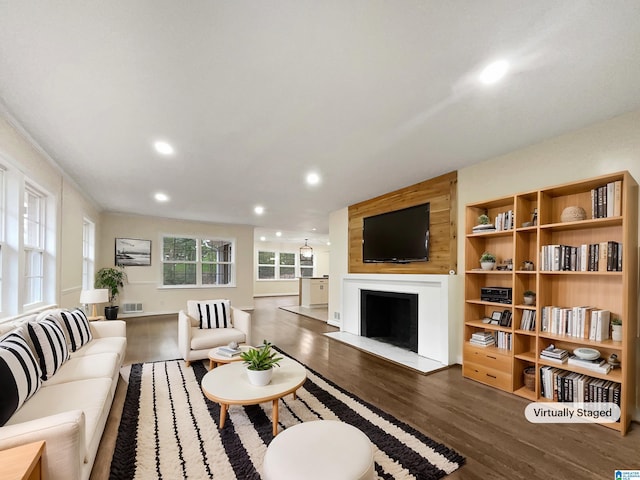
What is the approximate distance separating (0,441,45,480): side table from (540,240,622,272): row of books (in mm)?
3629

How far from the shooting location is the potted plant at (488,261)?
3.20 metres

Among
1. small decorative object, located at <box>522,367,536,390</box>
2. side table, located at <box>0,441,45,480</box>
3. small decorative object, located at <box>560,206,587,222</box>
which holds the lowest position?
small decorative object, located at <box>522,367,536,390</box>

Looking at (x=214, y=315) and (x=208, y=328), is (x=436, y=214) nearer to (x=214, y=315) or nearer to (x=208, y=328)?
(x=214, y=315)

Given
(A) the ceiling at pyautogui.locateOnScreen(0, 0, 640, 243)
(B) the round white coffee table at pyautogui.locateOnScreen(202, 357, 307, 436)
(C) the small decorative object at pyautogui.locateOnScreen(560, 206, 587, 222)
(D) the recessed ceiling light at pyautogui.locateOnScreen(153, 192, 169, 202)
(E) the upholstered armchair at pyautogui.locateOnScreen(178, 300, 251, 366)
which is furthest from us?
(D) the recessed ceiling light at pyautogui.locateOnScreen(153, 192, 169, 202)

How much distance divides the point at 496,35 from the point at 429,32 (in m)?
0.35

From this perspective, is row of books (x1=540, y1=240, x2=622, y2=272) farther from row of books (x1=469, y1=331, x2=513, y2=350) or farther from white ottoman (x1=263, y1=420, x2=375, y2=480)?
white ottoman (x1=263, y1=420, x2=375, y2=480)

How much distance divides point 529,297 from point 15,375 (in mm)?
4006

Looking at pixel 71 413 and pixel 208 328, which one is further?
pixel 208 328

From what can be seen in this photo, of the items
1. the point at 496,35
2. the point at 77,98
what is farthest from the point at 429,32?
the point at 77,98

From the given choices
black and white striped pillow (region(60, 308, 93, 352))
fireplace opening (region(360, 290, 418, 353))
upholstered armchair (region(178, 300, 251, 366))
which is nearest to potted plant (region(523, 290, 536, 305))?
fireplace opening (region(360, 290, 418, 353))

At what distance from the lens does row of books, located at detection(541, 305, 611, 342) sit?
7.88 ft

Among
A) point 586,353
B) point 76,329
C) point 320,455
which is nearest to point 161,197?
point 76,329

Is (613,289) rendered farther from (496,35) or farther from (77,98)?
(77,98)

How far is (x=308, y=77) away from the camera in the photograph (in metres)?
1.88
